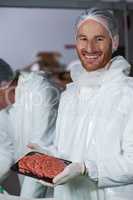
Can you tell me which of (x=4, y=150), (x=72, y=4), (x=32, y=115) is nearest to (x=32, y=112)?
(x=32, y=115)

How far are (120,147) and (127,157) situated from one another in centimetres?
4

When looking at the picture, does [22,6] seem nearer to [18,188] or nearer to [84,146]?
[18,188]

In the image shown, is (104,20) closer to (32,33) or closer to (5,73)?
(5,73)

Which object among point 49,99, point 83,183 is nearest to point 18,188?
point 49,99

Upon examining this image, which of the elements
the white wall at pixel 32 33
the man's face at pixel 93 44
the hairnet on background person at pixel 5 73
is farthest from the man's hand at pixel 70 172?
the white wall at pixel 32 33

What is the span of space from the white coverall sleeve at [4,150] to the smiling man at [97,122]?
29cm

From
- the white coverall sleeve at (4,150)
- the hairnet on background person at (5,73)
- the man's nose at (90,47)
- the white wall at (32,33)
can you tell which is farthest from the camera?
the white wall at (32,33)

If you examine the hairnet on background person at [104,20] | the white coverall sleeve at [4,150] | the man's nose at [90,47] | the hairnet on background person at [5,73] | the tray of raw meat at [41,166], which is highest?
the hairnet on background person at [104,20]

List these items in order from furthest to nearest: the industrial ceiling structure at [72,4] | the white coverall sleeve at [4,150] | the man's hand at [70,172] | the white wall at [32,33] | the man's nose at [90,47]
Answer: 1. the white wall at [32,33]
2. the industrial ceiling structure at [72,4]
3. the white coverall sleeve at [4,150]
4. the man's nose at [90,47]
5. the man's hand at [70,172]

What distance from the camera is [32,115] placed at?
1661mm

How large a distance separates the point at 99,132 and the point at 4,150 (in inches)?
23.1

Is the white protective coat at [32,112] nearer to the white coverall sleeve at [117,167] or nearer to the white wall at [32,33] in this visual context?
the white coverall sleeve at [117,167]

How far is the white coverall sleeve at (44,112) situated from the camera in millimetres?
1608

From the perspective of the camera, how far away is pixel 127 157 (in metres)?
1.12
